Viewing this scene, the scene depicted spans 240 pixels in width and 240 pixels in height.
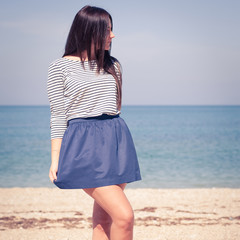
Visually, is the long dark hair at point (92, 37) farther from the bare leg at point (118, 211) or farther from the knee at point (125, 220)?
the knee at point (125, 220)

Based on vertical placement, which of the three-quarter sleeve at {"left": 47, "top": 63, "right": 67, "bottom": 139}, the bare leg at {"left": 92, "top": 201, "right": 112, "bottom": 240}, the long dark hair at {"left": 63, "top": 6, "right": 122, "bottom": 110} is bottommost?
the bare leg at {"left": 92, "top": 201, "right": 112, "bottom": 240}

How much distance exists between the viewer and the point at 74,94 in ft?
8.18

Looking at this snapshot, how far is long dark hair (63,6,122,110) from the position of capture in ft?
8.39

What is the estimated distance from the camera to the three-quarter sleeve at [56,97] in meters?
2.54

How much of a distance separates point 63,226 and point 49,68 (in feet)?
11.4

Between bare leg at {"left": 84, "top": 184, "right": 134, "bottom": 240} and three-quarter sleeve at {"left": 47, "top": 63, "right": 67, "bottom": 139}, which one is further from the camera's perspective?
three-quarter sleeve at {"left": 47, "top": 63, "right": 67, "bottom": 139}

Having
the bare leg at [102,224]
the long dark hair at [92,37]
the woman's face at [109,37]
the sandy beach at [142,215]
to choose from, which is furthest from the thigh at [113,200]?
the sandy beach at [142,215]

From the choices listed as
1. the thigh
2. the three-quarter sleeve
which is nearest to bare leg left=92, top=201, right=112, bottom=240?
the thigh

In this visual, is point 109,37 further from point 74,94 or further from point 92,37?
point 74,94

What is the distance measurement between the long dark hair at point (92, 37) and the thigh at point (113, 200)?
0.62m

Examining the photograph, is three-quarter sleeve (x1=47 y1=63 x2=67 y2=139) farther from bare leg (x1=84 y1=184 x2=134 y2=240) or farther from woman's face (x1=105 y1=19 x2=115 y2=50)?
bare leg (x1=84 y1=184 x2=134 y2=240)

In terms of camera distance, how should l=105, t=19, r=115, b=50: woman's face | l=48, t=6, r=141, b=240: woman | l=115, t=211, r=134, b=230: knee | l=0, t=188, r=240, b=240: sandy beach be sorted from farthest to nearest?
l=0, t=188, r=240, b=240: sandy beach
l=105, t=19, r=115, b=50: woman's face
l=48, t=6, r=141, b=240: woman
l=115, t=211, r=134, b=230: knee

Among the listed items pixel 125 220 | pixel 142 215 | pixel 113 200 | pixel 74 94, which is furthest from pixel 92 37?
pixel 142 215

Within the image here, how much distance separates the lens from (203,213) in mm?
6328
